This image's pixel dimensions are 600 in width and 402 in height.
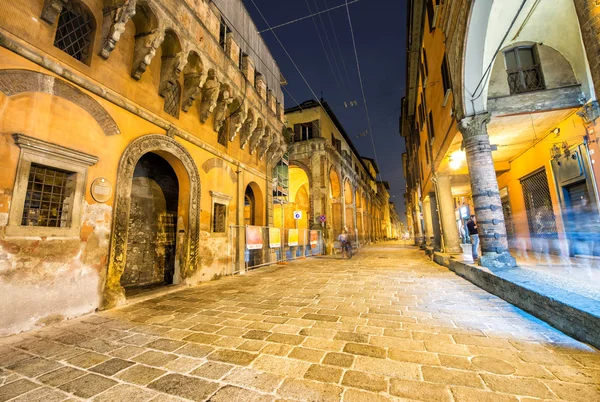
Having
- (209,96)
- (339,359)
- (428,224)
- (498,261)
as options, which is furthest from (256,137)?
(428,224)

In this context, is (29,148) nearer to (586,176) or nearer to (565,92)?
(565,92)

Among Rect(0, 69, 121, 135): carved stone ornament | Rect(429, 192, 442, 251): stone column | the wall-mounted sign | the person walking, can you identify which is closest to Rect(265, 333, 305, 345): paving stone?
the wall-mounted sign

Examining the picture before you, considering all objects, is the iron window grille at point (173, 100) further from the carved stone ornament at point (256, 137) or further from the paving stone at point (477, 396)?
the paving stone at point (477, 396)

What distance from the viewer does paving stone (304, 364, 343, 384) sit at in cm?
229

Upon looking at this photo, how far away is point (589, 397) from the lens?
1935mm

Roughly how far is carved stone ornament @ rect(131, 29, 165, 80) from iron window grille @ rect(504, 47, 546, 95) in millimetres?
9574

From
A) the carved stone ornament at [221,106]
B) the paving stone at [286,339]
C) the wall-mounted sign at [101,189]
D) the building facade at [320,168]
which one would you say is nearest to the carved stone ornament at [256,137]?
the carved stone ornament at [221,106]

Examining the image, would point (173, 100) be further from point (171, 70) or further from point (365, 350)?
point (365, 350)

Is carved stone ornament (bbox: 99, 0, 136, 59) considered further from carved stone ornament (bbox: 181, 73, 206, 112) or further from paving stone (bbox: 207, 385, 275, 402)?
paving stone (bbox: 207, 385, 275, 402)

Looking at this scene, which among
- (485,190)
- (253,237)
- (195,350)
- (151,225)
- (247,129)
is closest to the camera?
(195,350)

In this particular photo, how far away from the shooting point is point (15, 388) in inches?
89.3

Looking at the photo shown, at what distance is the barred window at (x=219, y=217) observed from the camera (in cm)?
880

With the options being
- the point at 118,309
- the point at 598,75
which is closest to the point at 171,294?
the point at 118,309

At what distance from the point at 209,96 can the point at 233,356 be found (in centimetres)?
801
